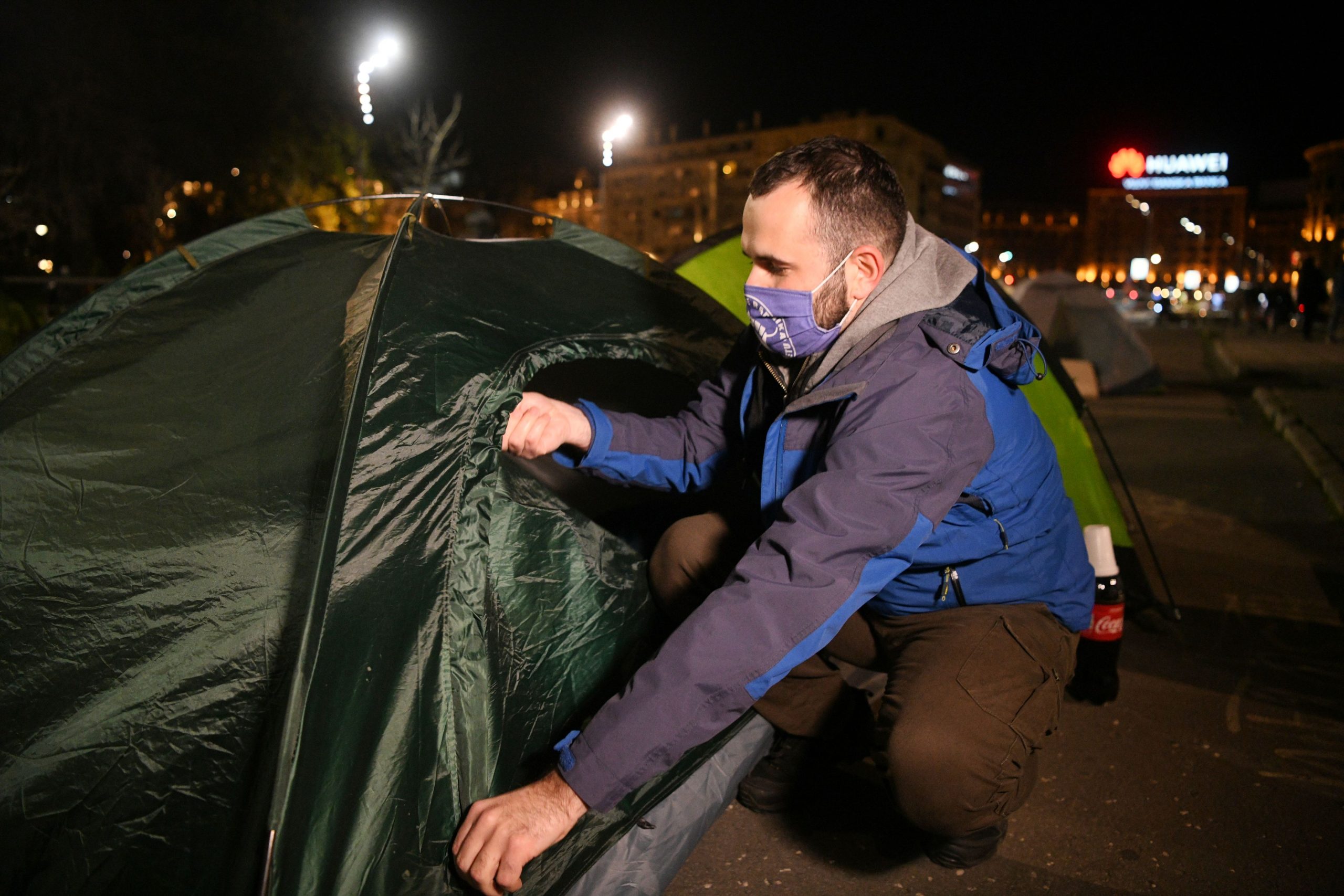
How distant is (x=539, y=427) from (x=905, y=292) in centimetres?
97

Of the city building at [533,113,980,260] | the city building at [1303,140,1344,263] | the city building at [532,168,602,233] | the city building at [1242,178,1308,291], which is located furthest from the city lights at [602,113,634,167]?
the city building at [1242,178,1308,291]

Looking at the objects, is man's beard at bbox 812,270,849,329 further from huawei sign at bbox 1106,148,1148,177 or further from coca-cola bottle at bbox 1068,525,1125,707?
huawei sign at bbox 1106,148,1148,177

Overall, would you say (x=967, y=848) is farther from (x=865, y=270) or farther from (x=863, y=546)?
(x=865, y=270)

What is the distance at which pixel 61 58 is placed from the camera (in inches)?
690

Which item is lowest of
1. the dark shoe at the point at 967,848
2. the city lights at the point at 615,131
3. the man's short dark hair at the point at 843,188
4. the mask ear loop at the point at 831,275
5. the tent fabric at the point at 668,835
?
the dark shoe at the point at 967,848

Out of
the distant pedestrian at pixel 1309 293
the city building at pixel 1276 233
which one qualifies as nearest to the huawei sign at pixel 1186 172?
the city building at pixel 1276 233

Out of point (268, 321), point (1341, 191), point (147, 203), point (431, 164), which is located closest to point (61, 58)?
point (147, 203)

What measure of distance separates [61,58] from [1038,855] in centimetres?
2202

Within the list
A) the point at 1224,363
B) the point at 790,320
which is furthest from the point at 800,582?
the point at 1224,363

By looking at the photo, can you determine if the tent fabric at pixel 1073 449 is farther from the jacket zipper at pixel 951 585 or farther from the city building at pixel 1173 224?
the city building at pixel 1173 224

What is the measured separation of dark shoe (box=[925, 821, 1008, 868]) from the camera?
216cm

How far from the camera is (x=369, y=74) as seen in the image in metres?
20.7

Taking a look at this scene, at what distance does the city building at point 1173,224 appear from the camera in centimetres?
8881

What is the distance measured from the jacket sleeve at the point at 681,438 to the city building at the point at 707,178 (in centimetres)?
7671
